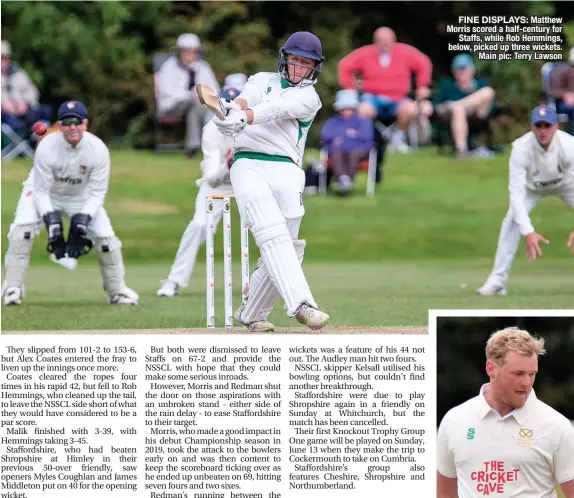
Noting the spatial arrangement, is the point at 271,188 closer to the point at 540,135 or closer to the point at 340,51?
the point at 540,135

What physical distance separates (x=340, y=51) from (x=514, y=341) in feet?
53.4

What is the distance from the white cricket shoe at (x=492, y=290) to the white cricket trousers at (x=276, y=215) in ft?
12.2

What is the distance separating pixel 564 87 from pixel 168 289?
805 cm

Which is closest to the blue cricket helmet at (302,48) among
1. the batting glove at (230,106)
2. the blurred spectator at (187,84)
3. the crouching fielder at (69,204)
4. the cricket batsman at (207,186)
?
the batting glove at (230,106)

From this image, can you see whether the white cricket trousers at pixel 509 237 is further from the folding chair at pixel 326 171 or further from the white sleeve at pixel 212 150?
the folding chair at pixel 326 171

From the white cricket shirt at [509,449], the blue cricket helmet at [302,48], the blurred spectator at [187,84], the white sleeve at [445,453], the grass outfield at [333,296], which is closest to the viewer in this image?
the white cricket shirt at [509,449]

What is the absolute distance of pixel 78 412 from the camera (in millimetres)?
9820

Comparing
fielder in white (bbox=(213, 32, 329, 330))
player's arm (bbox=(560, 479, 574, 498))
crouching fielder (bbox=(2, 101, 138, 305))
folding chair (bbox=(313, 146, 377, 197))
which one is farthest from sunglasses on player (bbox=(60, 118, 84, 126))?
folding chair (bbox=(313, 146, 377, 197))

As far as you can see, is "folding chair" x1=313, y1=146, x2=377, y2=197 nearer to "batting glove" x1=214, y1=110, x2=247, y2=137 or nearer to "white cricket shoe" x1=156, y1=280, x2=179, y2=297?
"white cricket shoe" x1=156, y1=280, x2=179, y2=297

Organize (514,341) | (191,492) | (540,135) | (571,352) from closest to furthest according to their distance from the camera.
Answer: (514,341) < (191,492) < (540,135) < (571,352)

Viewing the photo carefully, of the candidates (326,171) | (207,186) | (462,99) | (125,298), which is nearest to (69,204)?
(125,298)

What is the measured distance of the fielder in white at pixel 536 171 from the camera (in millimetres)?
13094

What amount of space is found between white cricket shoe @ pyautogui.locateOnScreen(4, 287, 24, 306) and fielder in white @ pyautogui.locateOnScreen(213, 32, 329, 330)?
3481 mm

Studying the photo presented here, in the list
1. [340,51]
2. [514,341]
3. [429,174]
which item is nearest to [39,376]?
[514,341]
